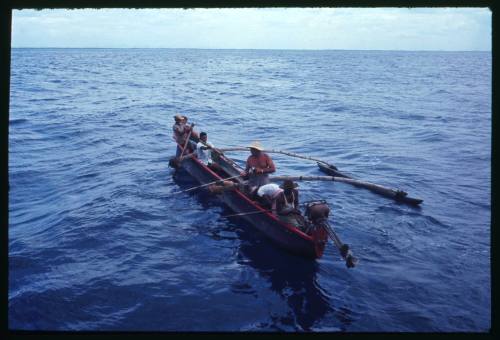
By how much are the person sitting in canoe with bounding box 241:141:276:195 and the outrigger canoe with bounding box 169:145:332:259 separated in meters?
0.51

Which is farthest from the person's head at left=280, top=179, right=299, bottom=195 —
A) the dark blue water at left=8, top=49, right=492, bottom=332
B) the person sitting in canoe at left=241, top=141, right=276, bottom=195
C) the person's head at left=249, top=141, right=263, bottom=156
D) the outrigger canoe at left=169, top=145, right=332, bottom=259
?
the dark blue water at left=8, top=49, right=492, bottom=332

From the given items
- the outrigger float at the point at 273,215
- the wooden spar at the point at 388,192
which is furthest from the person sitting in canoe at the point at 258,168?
the wooden spar at the point at 388,192

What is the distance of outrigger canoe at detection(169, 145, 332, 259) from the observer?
9680 mm

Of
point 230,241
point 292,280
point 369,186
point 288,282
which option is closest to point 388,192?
point 369,186

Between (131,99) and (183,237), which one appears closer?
(183,237)

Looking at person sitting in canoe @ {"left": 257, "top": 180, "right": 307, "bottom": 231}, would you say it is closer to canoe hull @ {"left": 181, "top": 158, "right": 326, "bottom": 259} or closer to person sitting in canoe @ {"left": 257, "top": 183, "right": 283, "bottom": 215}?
person sitting in canoe @ {"left": 257, "top": 183, "right": 283, "bottom": 215}
